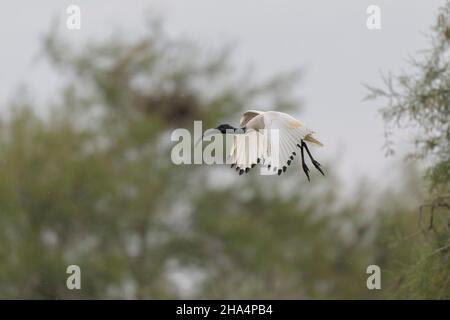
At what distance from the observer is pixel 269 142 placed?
26.1 feet

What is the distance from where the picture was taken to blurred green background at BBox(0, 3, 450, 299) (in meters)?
22.2

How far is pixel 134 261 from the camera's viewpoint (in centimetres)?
2247

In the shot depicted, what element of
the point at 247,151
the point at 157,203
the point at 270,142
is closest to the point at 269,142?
the point at 270,142

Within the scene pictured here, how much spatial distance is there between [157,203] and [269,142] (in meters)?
15.8

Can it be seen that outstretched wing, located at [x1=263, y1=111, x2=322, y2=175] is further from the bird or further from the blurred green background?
the blurred green background

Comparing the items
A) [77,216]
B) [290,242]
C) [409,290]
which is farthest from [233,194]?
[409,290]

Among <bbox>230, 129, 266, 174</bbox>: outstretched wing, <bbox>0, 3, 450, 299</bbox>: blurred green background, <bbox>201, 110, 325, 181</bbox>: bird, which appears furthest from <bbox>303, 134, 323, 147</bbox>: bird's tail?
<bbox>0, 3, 450, 299</bbox>: blurred green background

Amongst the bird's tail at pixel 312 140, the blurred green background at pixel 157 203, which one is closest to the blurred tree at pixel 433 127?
the bird's tail at pixel 312 140

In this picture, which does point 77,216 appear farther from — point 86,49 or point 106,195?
point 86,49

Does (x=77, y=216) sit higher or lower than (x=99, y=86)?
lower

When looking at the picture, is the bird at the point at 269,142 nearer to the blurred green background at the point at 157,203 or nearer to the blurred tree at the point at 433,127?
the blurred tree at the point at 433,127

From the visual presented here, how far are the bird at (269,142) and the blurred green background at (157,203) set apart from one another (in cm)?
1295
